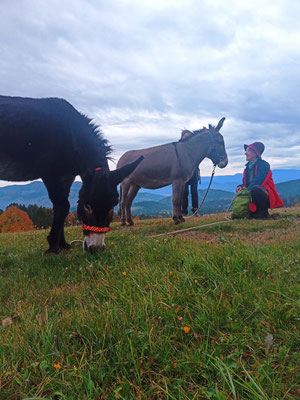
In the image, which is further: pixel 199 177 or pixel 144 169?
pixel 199 177

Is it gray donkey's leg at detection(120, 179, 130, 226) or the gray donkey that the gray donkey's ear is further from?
gray donkey's leg at detection(120, 179, 130, 226)

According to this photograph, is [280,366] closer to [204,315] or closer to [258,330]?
[258,330]

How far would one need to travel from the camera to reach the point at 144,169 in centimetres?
933

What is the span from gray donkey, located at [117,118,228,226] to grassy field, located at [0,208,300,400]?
Result: 5.98 meters

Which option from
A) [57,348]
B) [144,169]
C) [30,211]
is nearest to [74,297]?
[57,348]

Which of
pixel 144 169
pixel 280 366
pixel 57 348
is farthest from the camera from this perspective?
pixel 144 169

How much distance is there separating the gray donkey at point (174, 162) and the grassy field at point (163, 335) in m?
5.98

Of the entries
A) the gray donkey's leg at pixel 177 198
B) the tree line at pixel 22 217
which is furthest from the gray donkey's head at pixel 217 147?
the tree line at pixel 22 217

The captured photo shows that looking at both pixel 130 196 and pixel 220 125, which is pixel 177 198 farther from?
pixel 220 125

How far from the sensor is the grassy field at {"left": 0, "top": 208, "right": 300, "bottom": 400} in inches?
59.8

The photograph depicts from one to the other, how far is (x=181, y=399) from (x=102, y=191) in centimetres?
340

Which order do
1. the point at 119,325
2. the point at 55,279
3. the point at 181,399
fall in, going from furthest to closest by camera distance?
the point at 55,279, the point at 119,325, the point at 181,399

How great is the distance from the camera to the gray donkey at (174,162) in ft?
29.7

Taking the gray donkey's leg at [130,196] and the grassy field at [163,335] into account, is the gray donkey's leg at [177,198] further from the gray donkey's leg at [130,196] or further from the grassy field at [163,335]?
the grassy field at [163,335]
